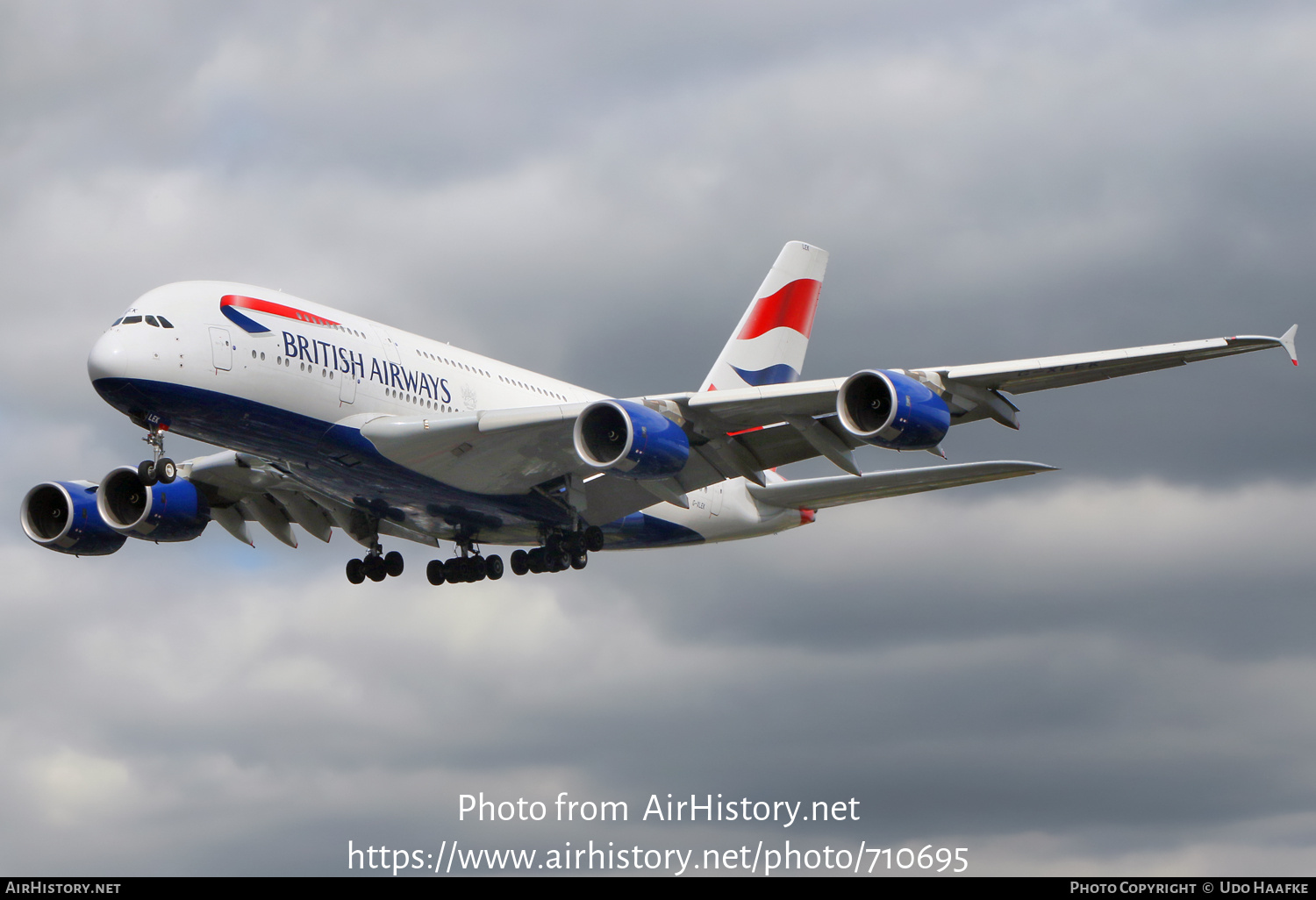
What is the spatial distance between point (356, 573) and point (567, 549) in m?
6.16

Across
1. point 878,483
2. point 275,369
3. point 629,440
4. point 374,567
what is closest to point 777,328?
point 878,483

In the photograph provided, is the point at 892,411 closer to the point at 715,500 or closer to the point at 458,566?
the point at 715,500

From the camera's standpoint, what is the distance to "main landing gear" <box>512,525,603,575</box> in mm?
38594

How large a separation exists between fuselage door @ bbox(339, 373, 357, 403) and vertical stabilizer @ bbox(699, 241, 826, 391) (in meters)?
14.2

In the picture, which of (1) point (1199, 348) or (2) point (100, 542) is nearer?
(1) point (1199, 348)

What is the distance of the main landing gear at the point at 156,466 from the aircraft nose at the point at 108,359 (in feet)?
5.18

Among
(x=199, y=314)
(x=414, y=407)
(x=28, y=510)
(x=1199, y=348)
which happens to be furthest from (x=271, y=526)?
(x=1199, y=348)

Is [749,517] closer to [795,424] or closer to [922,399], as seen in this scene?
[795,424]

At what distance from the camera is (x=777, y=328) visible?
155ft

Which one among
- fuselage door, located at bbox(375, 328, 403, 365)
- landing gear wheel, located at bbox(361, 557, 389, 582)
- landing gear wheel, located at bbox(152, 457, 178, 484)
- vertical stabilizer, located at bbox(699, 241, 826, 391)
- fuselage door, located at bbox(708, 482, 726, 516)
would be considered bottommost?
landing gear wheel, located at bbox(152, 457, 178, 484)

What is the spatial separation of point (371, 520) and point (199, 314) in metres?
10.4

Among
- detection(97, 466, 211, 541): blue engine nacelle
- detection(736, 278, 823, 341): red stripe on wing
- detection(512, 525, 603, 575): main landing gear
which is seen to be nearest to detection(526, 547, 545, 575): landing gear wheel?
detection(512, 525, 603, 575): main landing gear

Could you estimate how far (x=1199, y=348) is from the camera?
99.6 feet

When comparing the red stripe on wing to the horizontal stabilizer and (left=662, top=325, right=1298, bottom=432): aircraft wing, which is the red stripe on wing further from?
(left=662, top=325, right=1298, bottom=432): aircraft wing
